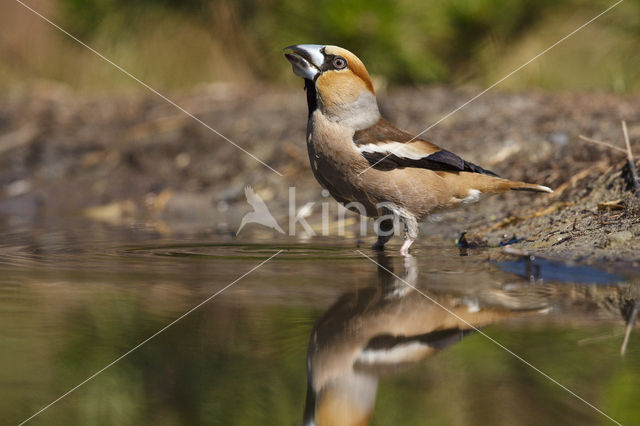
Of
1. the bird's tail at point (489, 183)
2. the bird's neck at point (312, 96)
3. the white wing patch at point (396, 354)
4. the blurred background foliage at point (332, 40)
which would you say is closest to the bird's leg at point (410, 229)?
the bird's tail at point (489, 183)

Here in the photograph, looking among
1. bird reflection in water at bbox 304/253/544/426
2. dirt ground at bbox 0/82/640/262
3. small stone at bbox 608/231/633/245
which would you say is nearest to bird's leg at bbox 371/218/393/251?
dirt ground at bbox 0/82/640/262

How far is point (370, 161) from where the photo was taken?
464 centimetres

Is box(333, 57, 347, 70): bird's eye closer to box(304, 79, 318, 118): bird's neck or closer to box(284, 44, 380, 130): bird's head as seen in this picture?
box(284, 44, 380, 130): bird's head

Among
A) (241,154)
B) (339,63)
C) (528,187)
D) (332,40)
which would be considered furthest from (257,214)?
(332,40)

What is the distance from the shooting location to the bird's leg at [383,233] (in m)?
4.75

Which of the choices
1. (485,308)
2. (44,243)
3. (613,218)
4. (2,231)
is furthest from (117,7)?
(485,308)

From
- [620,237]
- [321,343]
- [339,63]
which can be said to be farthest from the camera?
[339,63]

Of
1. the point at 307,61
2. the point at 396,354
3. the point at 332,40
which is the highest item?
the point at 332,40

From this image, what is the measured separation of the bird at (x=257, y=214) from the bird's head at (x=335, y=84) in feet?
3.80

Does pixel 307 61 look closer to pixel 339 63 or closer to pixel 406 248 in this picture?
pixel 339 63

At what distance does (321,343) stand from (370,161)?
2.19 m

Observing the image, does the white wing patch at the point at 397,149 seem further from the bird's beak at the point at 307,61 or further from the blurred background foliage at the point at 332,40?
the blurred background foliage at the point at 332,40

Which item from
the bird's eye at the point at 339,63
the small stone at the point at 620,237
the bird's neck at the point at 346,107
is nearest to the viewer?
the small stone at the point at 620,237

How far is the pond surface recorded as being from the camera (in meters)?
2.08
